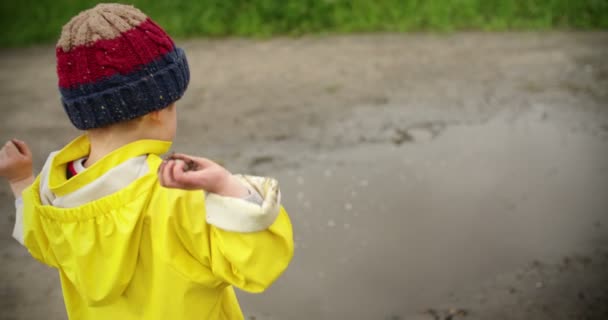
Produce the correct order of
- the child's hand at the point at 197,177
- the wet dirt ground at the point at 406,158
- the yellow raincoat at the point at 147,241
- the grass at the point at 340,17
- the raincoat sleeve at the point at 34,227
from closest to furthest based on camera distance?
the child's hand at the point at 197,177 < the yellow raincoat at the point at 147,241 < the raincoat sleeve at the point at 34,227 < the wet dirt ground at the point at 406,158 < the grass at the point at 340,17

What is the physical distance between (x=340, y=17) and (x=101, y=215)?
455 cm

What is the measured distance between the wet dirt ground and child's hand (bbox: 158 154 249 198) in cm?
144

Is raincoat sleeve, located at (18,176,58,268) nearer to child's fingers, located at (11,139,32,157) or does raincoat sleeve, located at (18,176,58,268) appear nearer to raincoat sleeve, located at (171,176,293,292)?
child's fingers, located at (11,139,32,157)

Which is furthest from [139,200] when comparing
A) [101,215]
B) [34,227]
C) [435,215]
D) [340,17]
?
[340,17]

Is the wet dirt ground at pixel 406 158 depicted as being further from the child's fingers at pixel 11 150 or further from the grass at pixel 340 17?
the child's fingers at pixel 11 150

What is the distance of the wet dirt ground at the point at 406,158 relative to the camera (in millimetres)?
2682

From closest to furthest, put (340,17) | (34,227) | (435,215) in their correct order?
1. (34,227)
2. (435,215)
3. (340,17)

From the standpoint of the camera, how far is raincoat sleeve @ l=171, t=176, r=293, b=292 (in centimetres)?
123

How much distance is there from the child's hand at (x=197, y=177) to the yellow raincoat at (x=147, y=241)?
1.1 inches

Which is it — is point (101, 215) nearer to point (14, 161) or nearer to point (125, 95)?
point (125, 95)

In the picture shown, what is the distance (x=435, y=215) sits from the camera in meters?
3.13

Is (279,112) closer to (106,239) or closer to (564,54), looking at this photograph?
(564,54)

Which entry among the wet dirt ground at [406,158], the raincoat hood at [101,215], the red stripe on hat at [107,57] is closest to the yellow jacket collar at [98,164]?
the raincoat hood at [101,215]

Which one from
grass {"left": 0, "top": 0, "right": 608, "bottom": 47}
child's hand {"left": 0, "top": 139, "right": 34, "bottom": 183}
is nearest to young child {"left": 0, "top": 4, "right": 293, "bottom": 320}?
child's hand {"left": 0, "top": 139, "right": 34, "bottom": 183}
